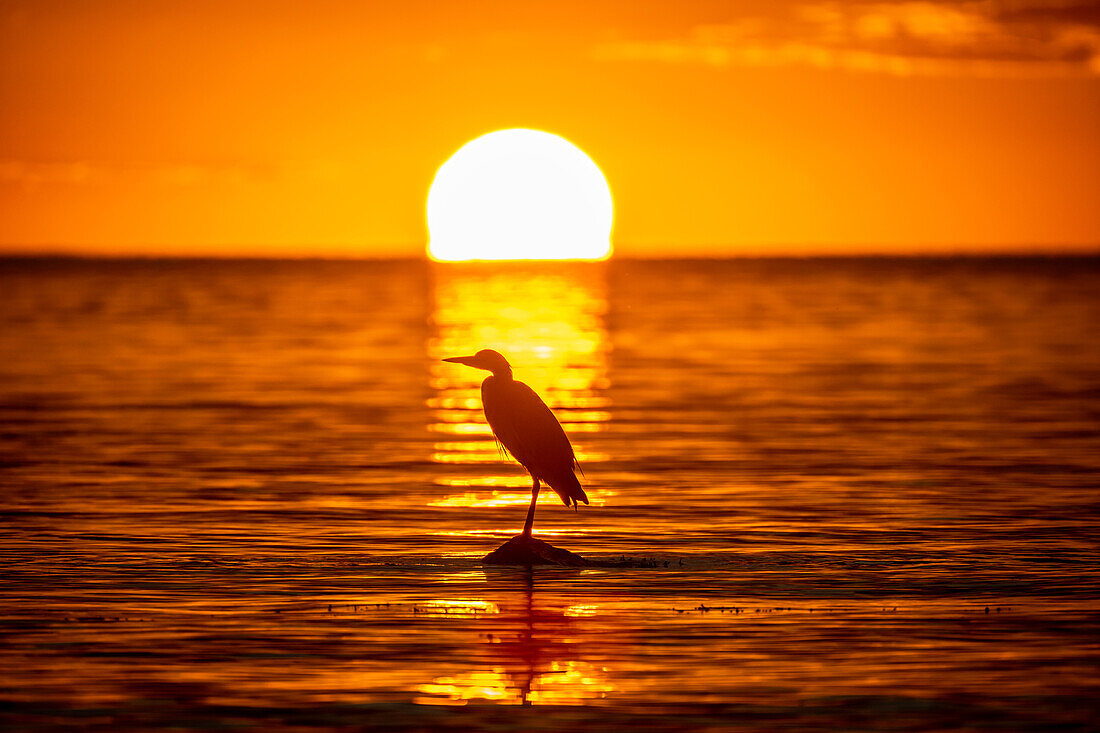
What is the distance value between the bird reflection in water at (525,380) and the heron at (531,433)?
3701 mm

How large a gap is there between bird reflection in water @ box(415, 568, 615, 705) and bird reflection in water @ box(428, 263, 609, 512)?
23.8 ft

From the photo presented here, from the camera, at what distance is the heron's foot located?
16.4 metres

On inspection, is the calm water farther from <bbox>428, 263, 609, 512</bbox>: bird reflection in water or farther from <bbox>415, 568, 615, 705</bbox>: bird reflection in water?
<bbox>428, 263, 609, 512</bbox>: bird reflection in water

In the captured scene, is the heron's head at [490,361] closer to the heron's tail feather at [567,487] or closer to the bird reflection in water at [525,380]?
the heron's tail feather at [567,487]

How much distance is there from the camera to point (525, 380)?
4269 centimetres

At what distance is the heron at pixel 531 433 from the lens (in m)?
17.0

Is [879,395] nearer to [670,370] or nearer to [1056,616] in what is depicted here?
[670,370]

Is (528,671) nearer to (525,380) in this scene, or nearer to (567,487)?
(567,487)

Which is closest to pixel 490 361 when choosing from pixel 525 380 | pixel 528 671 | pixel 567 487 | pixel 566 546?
pixel 567 487

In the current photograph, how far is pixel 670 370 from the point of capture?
45.0 m

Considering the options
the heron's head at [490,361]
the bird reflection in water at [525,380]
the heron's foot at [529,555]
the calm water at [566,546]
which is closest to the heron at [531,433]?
the heron's head at [490,361]

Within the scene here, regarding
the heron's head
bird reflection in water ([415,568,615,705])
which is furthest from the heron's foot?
bird reflection in water ([415,568,615,705])

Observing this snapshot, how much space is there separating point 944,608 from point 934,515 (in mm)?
5468

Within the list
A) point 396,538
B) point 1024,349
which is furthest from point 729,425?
point 1024,349
